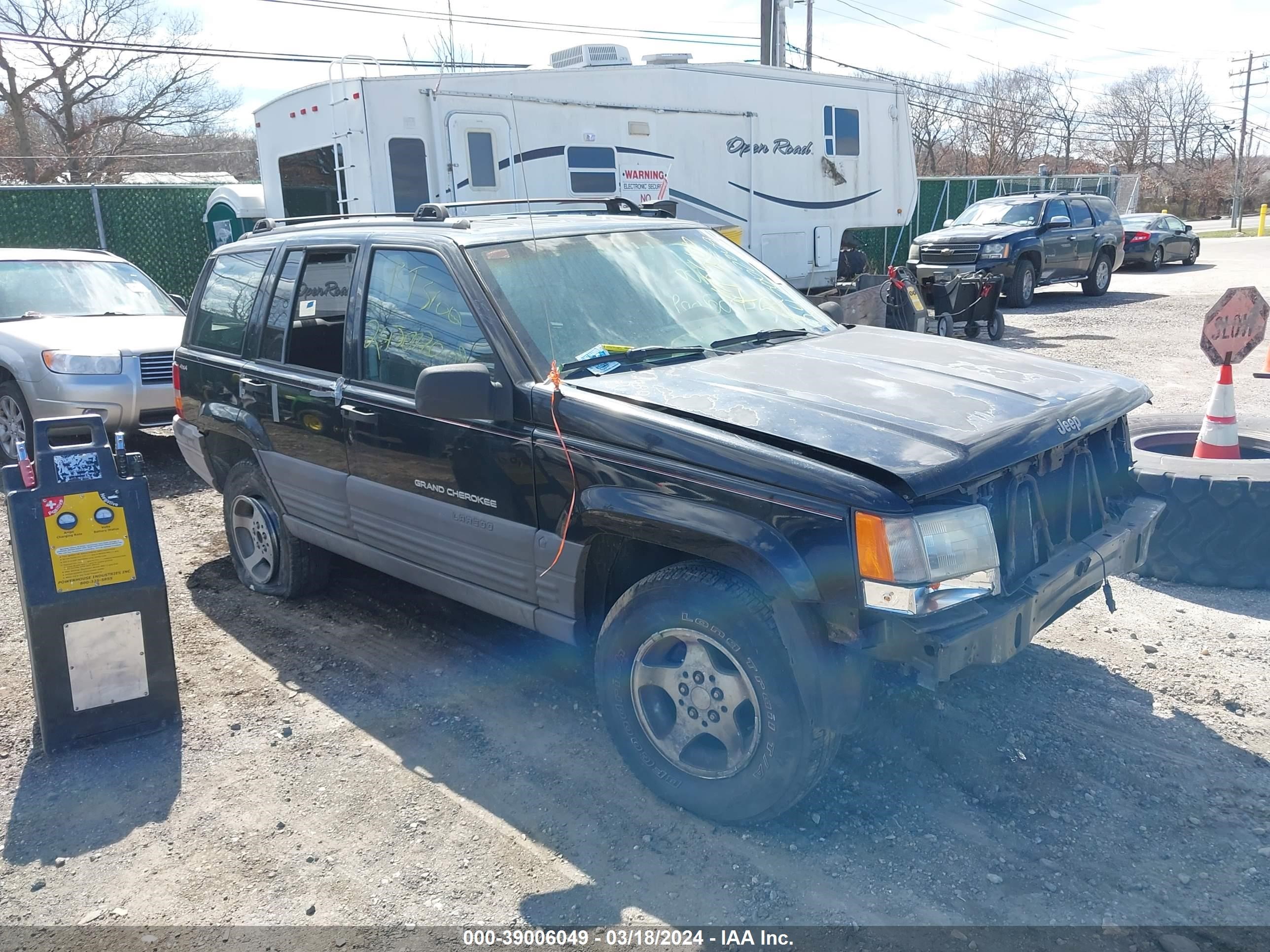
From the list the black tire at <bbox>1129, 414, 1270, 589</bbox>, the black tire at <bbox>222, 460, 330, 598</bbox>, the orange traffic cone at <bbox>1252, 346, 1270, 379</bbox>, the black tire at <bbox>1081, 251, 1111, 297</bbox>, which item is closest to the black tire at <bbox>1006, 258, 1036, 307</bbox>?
the black tire at <bbox>1081, 251, 1111, 297</bbox>

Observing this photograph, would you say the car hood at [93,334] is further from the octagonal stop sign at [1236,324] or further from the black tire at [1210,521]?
the octagonal stop sign at [1236,324]

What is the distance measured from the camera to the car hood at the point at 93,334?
7957mm

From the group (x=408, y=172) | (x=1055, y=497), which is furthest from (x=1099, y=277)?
(x=1055, y=497)

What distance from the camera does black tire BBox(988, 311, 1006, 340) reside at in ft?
42.8

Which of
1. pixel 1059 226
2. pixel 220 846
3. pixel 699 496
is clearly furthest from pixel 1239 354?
pixel 1059 226

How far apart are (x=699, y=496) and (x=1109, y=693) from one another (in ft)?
6.97

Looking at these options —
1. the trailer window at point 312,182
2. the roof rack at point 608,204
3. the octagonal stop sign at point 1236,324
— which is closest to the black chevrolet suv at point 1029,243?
the trailer window at point 312,182

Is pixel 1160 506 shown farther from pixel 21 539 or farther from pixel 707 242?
pixel 21 539

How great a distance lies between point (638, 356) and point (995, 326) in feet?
35.0

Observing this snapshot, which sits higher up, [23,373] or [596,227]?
[596,227]

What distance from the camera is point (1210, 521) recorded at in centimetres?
480

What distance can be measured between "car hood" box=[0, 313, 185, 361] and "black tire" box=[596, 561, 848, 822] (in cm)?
583

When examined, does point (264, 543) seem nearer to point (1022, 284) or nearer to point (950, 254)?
point (950, 254)

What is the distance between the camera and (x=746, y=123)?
41.4 feet
